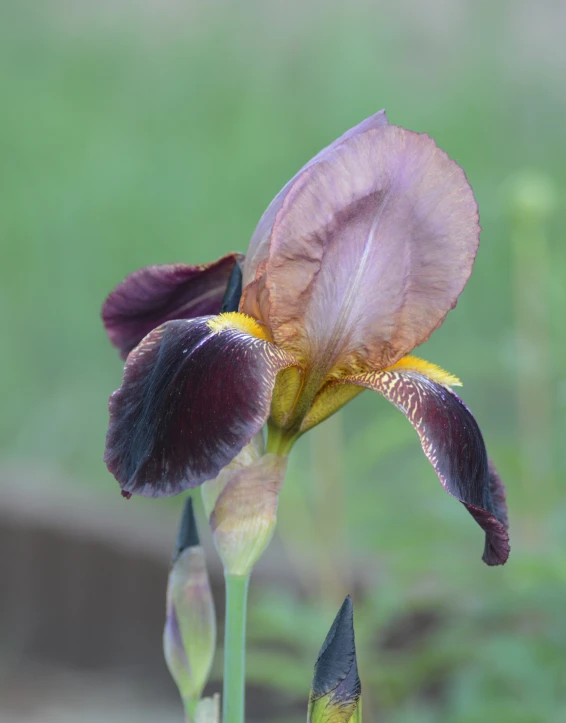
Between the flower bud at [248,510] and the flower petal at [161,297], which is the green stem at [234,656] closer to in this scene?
the flower bud at [248,510]

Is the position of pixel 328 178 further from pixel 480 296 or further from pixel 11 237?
pixel 11 237

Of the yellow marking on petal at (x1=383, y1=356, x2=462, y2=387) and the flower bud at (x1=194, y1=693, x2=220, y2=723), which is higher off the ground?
the yellow marking on petal at (x1=383, y1=356, x2=462, y2=387)

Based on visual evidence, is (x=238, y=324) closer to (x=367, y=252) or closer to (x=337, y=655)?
(x=367, y=252)

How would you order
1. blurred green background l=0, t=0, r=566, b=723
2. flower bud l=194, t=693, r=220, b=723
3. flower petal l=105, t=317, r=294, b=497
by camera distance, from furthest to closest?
blurred green background l=0, t=0, r=566, b=723
flower bud l=194, t=693, r=220, b=723
flower petal l=105, t=317, r=294, b=497

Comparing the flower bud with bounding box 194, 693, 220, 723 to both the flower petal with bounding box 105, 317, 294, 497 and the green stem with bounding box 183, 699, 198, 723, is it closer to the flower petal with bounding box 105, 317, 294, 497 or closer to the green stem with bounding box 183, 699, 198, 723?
the green stem with bounding box 183, 699, 198, 723

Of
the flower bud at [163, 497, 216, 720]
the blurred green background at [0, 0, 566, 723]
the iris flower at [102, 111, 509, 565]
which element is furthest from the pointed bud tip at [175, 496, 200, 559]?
the blurred green background at [0, 0, 566, 723]

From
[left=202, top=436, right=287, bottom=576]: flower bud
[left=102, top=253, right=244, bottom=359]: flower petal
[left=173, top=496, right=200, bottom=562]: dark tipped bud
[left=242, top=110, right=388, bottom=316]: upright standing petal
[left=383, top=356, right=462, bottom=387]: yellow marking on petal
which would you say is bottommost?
[left=173, top=496, right=200, bottom=562]: dark tipped bud

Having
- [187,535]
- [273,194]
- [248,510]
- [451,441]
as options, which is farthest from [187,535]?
[273,194]
